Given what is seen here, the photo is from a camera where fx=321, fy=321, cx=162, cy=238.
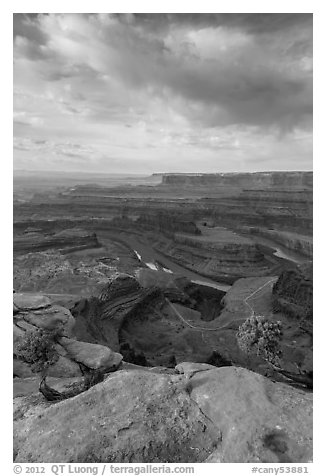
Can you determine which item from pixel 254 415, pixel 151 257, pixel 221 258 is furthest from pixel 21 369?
pixel 151 257

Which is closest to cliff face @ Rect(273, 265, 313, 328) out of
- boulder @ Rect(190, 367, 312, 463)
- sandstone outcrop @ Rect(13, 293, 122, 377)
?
sandstone outcrop @ Rect(13, 293, 122, 377)

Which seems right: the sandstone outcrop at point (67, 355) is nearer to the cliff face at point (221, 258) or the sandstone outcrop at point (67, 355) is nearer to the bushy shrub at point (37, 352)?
the bushy shrub at point (37, 352)

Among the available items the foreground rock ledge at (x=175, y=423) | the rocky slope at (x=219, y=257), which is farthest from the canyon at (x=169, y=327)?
the rocky slope at (x=219, y=257)

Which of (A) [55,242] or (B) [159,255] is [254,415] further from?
(A) [55,242]

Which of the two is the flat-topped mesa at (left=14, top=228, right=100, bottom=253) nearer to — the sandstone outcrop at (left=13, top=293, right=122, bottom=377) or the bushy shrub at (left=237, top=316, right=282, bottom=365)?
the sandstone outcrop at (left=13, top=293, right=122, bottom=377)

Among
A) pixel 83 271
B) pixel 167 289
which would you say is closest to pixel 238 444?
pixel 167 289
